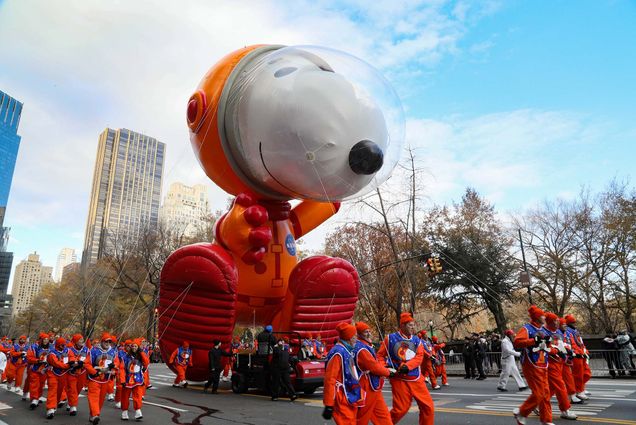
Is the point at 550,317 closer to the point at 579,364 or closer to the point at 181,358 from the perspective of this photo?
the point at 579,364

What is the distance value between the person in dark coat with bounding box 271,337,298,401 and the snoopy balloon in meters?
0.46

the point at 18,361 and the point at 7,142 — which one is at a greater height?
the point at 7,142

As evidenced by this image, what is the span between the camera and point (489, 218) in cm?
3119

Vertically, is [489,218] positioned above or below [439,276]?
above

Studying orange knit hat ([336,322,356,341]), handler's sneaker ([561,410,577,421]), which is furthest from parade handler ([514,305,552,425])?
orange knit hat ([336,322,356,341])

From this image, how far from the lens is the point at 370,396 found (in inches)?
196

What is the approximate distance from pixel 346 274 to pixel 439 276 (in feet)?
70.8

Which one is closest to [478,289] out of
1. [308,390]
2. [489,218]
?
[489,218]

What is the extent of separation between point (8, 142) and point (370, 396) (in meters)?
116

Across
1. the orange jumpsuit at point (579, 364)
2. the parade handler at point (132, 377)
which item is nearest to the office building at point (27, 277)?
the parade handler at point (132, 377)

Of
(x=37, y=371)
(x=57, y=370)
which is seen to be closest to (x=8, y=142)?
(x=37, y=371)

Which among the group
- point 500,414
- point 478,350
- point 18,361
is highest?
point 18,361

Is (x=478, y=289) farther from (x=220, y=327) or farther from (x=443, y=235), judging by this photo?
(x=220, y=327)

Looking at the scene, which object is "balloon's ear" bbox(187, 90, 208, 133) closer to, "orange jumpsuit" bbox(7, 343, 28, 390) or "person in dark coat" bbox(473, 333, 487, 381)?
"orange jumpsuit" bbox(7, 343, 28, 390)
